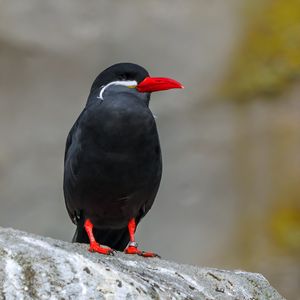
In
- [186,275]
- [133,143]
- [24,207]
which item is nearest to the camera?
[186,275]

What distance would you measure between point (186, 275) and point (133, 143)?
3.37ft

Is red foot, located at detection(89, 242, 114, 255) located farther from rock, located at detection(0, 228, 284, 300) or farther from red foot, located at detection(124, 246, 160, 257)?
red foot, located at detection(124, 246, 160, 257)

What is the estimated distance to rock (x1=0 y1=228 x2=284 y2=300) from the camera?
4.86m

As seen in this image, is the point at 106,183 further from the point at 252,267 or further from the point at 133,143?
the point at 252,267

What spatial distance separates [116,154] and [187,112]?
6.11 meters

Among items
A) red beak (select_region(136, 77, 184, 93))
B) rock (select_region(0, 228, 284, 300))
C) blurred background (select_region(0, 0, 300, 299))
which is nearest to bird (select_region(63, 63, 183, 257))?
red beak (select_region(136, 77, 184, 93))

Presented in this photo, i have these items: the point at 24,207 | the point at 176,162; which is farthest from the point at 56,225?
the point at 176,162

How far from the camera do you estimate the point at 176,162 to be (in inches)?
479

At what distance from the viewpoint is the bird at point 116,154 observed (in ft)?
20.5

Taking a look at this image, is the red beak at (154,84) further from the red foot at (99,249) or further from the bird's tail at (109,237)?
the red foot at (99,249)

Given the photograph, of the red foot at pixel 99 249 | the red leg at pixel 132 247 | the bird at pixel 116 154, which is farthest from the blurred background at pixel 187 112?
the red foot at pixel 99 249

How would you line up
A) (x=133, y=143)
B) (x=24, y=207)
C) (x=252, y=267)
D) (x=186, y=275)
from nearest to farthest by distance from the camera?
(x=186, y=275) → (x=133, y=143) → (x=252, y=267) → (x=24, y=207)

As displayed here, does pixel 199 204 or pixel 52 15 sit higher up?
pixel 52 15

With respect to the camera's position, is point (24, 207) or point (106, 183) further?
point (24, 207)
